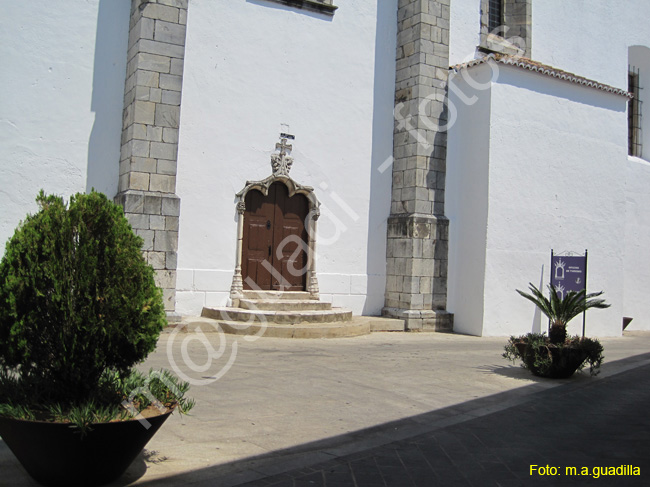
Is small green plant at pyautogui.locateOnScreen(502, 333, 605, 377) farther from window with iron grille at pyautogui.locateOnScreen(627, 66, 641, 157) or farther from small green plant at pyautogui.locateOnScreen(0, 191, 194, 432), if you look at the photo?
window with iron grille at pyautogui.locateOnScreen(627, 66, 641, 157)

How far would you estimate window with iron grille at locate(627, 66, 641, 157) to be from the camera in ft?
58.5

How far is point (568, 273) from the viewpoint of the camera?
11.6 metres

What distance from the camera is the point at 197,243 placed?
11.4 meters

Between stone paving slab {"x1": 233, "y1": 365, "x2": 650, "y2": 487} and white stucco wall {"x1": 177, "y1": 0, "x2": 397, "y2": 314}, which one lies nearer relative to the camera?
stone paving slab {"x1": 233, "y1": 365, "x2": 650, "y2": 487}

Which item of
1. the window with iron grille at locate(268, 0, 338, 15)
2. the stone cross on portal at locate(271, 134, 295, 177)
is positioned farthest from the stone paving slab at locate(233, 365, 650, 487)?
the window with iron grille at locate(268, 0, 338, 15)

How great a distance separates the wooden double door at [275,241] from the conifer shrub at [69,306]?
26.7ft

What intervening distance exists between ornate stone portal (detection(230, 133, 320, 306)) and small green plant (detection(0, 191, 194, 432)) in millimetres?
7754

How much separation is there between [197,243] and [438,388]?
5865 mm

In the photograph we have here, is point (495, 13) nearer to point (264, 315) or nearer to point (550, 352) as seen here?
point (264, 315)

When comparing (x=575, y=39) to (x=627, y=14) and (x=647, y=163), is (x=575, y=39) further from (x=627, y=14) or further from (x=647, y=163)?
(x=647, y=163)

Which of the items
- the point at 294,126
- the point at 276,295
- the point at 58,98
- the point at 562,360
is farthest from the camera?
the point at 294,126

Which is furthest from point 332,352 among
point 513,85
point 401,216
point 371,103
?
point 513,85

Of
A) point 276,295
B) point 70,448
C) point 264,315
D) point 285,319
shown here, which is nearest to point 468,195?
point 276,295

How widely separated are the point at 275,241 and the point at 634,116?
1187 cm
